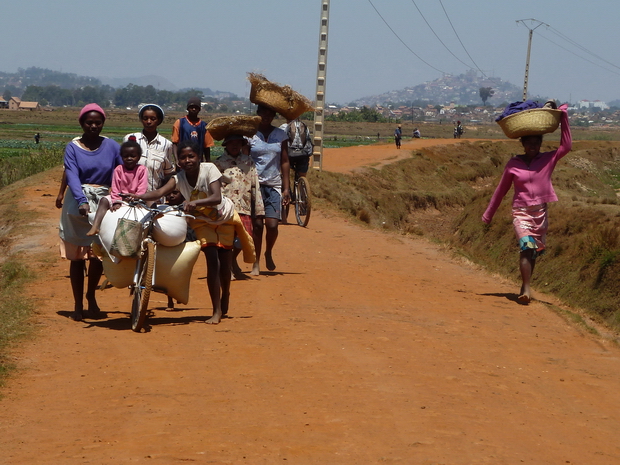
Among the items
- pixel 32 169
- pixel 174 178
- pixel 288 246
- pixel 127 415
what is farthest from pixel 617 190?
pixel 127 415

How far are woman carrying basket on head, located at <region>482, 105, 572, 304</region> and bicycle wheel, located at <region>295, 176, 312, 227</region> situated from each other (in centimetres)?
531

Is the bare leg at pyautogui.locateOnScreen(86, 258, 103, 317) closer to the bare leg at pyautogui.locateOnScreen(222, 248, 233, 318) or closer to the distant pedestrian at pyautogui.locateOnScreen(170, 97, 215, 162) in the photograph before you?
the bare leg at pyautogui.locateOnScreen(222, 248, 233, 318)

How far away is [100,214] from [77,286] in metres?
0.99

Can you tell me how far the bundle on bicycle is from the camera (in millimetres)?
6949

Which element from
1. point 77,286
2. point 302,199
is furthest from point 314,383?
point 302,199

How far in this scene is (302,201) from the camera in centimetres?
1500

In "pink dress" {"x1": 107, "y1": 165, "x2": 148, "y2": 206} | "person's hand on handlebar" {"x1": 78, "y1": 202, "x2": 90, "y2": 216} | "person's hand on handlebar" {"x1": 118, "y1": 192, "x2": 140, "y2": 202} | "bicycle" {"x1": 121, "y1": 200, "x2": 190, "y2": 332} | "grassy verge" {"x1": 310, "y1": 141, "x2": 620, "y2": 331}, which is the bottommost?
"grassy verge" {"x1": 310, "y1": 141, "x2": 620, "y2": 331}

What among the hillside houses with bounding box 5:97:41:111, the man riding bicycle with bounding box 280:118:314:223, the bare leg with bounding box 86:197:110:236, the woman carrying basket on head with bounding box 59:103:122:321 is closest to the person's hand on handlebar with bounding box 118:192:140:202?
the bare leg with bounding box 86:197:110:236

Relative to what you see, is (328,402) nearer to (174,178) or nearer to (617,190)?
(174,178)

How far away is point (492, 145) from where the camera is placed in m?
48.1

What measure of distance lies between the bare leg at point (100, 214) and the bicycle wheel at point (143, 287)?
1.47 ft

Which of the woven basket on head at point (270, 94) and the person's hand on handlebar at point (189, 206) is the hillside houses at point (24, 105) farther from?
the person's hand on handlebar at point (189, 206)

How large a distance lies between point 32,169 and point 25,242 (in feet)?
47.4

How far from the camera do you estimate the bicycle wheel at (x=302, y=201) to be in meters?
14.4
